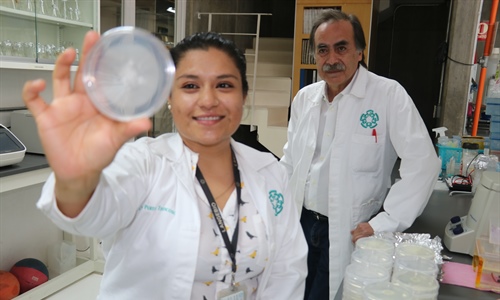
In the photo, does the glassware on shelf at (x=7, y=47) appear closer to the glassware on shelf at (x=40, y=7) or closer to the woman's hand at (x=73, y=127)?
the glassware on shelf at (x=40, y=7)

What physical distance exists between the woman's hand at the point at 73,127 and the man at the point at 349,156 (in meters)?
1.28

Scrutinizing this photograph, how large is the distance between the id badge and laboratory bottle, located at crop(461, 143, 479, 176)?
83.8 inches

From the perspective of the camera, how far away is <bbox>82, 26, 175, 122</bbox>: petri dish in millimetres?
713

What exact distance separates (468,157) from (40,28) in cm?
294

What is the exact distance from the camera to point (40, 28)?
2641 millimetres

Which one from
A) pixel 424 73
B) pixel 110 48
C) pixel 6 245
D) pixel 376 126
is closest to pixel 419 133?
pixel 376 126

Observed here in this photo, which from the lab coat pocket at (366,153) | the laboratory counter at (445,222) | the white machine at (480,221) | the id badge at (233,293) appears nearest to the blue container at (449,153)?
the laboratory counter at (445,222)

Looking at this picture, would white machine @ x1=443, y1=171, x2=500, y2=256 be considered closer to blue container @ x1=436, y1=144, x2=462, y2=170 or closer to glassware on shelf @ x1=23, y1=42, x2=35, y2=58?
blue container @ x1=436, y1=144, x2=462, y2=170

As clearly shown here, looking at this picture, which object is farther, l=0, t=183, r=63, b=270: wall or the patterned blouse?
l=0, t=183, r=63, b=270: wall

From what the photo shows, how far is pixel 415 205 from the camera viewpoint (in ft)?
5.70

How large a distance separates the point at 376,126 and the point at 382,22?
5187mm

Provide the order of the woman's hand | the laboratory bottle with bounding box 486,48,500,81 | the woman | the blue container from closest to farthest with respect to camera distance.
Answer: the woman's hand, the woman, the blue container, the laboratory bottle with bounding box 486,48,500,81

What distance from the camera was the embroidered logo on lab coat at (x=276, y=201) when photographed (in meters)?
1.20

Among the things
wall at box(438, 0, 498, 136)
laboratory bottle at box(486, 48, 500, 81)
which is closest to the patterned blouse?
laboratory bottle at box(486, 48, 500, 81)
